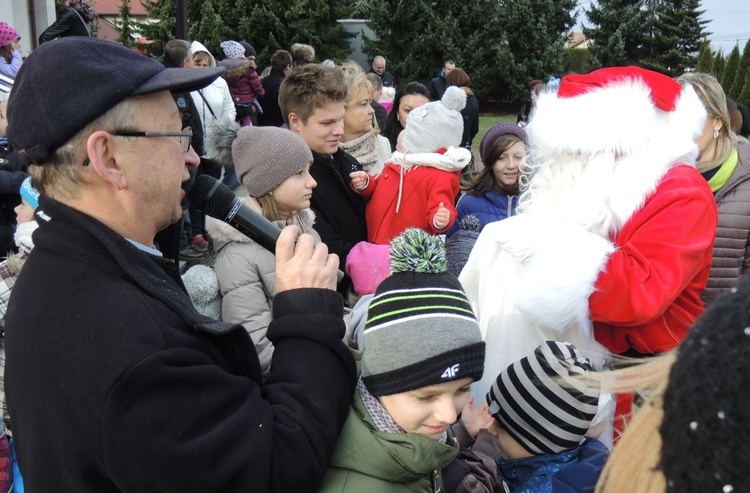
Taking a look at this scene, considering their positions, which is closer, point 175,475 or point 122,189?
point 175,475

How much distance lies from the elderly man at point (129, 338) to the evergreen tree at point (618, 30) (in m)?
25.5

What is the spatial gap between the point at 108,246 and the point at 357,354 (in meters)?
0.81

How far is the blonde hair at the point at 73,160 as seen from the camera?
48.3 inches

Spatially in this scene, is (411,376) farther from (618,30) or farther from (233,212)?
(618,30)

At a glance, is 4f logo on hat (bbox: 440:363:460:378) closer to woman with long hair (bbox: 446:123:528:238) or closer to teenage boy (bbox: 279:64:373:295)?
teenage boy (bbox: 279:64:373:295)

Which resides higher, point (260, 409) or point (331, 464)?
point (260, 409)

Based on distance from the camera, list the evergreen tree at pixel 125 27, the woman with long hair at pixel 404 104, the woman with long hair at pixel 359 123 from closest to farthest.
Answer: the woman with long hair at pixel 359 123 → the woman with long hair at pixel 404 104 → the evergreen tree at pixel 125 27

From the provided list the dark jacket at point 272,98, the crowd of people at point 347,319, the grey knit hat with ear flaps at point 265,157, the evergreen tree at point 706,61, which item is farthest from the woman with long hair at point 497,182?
the evergreen tree at point 706,61

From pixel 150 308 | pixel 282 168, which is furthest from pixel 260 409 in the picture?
pixel 282 168

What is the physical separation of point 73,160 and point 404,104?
5.22 meters

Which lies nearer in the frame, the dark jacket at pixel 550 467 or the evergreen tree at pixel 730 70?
the dark jacket at pixel 550 467

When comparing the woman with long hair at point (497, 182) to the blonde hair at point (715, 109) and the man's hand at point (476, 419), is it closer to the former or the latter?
the blonde hair at point (715, 109)

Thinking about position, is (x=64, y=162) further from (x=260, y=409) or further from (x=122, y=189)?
(x=260, y=409)

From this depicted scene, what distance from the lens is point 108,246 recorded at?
1204mm
